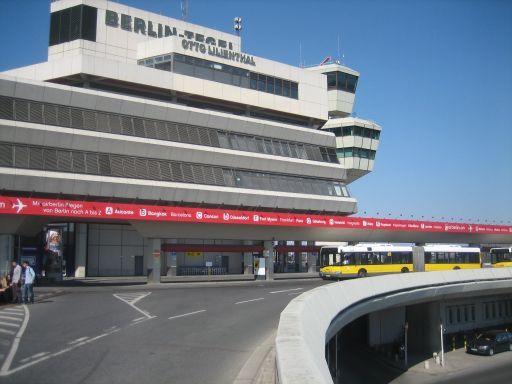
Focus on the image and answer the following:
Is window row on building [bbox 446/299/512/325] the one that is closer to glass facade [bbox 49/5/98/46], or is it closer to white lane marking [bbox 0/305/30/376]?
white lane marking [bbox 0/305/30/376]

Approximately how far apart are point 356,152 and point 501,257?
22775mm

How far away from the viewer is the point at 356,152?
7206 cm

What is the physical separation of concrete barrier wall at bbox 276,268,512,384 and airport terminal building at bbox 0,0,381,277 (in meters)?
18.7

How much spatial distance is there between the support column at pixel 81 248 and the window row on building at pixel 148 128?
12487 mm

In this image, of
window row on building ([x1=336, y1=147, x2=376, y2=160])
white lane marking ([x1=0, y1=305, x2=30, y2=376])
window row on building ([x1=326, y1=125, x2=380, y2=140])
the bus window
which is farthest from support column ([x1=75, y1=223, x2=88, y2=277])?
window row on building ([x1=326, y1=125, x2=380, y2=140])

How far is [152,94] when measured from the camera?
50.9m

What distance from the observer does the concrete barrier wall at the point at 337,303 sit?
7324mm

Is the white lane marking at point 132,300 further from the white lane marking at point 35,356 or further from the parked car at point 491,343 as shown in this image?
the parked car at point 491,343

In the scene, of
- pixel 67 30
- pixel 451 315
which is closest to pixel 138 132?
pixel 67 30

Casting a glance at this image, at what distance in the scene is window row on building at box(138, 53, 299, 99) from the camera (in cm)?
5084

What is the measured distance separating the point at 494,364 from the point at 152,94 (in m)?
35.8

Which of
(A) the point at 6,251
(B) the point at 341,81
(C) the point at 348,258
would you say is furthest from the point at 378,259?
(B) the point at 341,81

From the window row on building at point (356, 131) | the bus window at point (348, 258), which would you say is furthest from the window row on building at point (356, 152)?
the bus window at point (348, 258)

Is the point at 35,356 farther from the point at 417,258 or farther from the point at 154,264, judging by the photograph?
the point at 417,258
